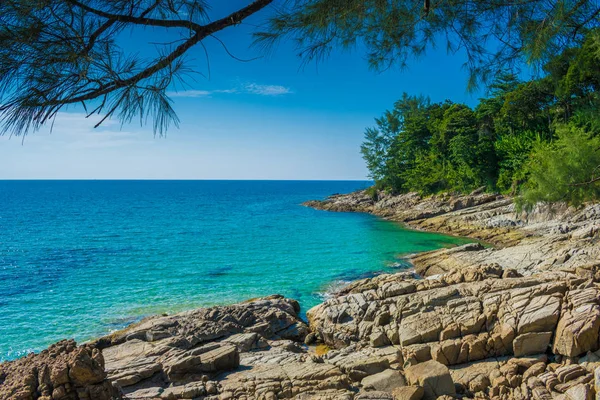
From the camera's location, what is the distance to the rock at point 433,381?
23.2ft

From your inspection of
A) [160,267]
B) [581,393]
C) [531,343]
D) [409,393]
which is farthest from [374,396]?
[160,267]

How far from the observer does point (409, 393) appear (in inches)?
264

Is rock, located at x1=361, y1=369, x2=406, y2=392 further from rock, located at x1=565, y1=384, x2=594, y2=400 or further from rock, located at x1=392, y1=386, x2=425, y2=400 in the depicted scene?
rock, located at x1=565, y1=384, x2=594, y2=400

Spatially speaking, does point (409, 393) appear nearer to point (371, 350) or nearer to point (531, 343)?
point (371, 350)

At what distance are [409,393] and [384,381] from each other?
32.6 inches

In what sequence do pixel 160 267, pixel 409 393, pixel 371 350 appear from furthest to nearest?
pixel 160 267 → pixel 371 350 → pixel 409 393

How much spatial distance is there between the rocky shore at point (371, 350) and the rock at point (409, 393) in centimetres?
2

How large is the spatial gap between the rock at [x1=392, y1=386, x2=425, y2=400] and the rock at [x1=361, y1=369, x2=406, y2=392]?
0.46 metres

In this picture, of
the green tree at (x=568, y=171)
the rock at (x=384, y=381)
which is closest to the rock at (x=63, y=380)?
the rock at (x=384, y=381)

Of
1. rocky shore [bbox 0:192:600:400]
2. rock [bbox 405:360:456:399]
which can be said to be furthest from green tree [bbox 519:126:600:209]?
rock [bbox 405:360:456:399]

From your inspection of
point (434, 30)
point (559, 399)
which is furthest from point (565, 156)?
point (434, 30)

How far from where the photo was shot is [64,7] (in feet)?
9.45

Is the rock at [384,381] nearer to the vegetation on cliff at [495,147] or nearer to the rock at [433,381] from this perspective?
the rock at [433,381]

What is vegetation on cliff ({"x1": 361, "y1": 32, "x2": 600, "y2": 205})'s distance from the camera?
25062mm
